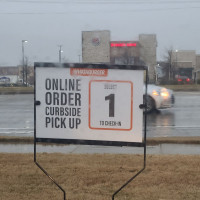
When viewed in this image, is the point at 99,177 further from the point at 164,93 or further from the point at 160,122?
the point at 164,93

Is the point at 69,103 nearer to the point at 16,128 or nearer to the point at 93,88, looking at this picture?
the point at 93,88

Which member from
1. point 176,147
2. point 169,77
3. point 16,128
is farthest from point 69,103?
point 169,77

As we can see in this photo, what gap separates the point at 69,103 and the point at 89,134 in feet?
1.22

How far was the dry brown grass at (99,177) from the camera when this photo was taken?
4754 mm

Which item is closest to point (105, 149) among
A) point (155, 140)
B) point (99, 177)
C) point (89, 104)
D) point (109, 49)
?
point (155, 140)

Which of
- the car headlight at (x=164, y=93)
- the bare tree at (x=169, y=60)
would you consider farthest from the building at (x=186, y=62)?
the car headlight at (x=164, y=93)

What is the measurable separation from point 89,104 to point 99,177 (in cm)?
192

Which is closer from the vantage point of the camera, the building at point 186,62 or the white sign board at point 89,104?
the white sign board at point 89,104

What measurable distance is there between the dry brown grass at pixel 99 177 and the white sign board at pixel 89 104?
44.6 inches

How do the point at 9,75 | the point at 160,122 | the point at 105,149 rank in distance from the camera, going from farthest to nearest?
the point at 9,75
the point at 160,122
the point at 105,149

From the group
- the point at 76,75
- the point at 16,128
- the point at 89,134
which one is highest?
the point at 76,75

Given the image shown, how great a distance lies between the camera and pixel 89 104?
153 inches

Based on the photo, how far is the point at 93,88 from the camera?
3.87 meters

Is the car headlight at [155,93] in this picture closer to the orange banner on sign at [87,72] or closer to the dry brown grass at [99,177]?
the dry brown grass at [99,177]
